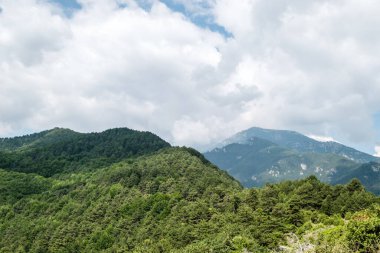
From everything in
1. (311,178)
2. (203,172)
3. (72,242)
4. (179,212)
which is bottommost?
(72,242)

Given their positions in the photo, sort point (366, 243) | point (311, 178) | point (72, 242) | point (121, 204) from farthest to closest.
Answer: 1. point (121, 204)
2. point (72, 242)
3. point (311, 178)
4. point (366, 243)

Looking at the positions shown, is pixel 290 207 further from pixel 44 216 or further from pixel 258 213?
pixel 44 216

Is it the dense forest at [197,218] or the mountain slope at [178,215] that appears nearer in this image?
the dense forest at [197,218]

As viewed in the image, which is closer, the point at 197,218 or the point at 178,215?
the point at 197,218

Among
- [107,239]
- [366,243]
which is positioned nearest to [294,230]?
[366,243]

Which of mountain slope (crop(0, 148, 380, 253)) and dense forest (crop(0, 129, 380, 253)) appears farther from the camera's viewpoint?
mountain slope (crop(0, 148, 380, 253))

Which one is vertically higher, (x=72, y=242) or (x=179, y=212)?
(x=179, y=212)

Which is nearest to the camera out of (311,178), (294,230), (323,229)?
(323,229)

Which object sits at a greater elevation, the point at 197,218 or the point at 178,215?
the point at 178,215

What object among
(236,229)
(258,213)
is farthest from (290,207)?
(236,229)

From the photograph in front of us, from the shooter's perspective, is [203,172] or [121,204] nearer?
[121,204]

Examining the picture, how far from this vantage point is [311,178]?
123 meters

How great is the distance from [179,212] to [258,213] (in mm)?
30432

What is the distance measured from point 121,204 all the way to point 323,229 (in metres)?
93.2
